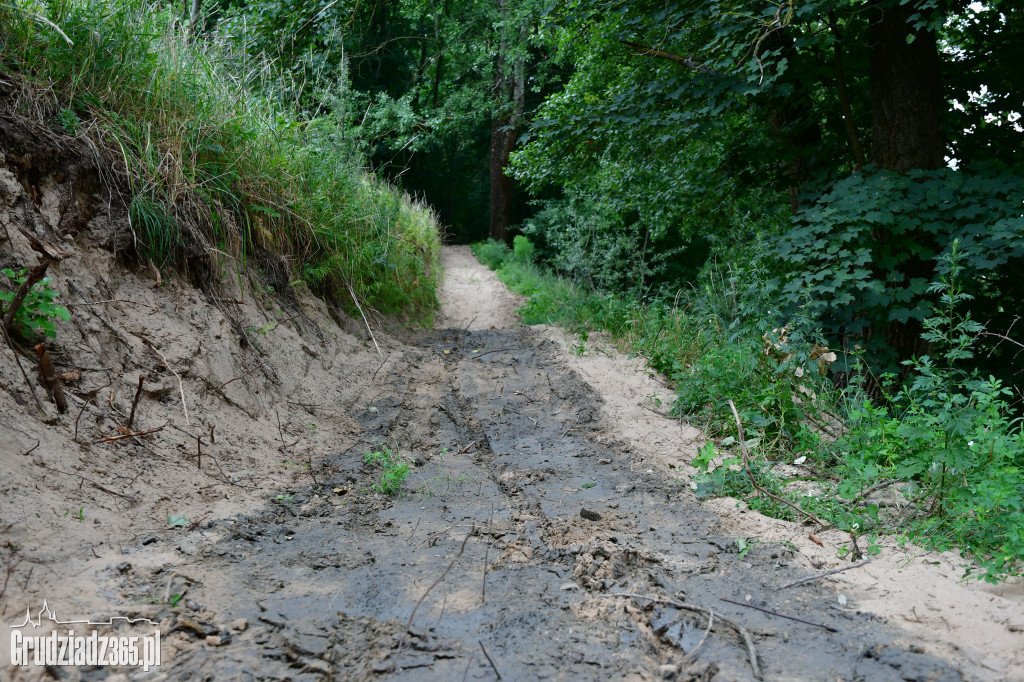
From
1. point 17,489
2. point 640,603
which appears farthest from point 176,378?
point 640,603

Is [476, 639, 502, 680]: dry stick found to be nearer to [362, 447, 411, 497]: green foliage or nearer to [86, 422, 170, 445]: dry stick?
[362, 447, 411, 497]: green foliage

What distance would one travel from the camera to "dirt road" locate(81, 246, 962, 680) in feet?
7.43

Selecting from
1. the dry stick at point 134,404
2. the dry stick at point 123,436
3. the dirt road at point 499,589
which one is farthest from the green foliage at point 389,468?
the dry stick at point 134,404

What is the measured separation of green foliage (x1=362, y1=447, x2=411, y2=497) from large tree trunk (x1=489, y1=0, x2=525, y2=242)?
11589 mm

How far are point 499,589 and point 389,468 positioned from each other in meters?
1.56

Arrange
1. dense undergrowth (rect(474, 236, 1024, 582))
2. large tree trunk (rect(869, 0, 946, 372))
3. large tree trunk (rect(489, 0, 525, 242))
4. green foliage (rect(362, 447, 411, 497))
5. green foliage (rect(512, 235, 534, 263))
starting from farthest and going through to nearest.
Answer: green foliage (rect(512, 235, 534, 263)), large tree trunk (rect(489, 0, 525, 242)), large tree trunk (rect(869, 0, 946, 372)), green foliage (rect(362, 447, 411, 497)), dense undergrowth (rect(474, 236, 1024, 582))

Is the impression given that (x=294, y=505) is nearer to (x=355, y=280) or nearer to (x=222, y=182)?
(x=222, y=182)

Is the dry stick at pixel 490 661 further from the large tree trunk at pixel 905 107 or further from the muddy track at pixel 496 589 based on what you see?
the large tree trunk at pixel 905 107

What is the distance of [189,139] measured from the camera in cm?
496

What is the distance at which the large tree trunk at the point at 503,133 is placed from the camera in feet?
55.4

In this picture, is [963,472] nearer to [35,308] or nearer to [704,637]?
[704,637]

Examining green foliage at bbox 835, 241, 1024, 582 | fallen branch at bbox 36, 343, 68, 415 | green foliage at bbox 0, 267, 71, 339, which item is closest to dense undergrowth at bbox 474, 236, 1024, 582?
green foliage at bbox 835, 241, 1024, 582

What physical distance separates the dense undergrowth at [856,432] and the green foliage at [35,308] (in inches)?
146

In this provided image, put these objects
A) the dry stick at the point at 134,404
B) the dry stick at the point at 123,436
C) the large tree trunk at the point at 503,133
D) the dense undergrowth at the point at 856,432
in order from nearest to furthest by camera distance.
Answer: the dense undergrowth at the point at 856,432 → the dry stick at the point at 123,436 → the dry stick at the point at 134,404 → the large tree trunk at the point at 503,133
